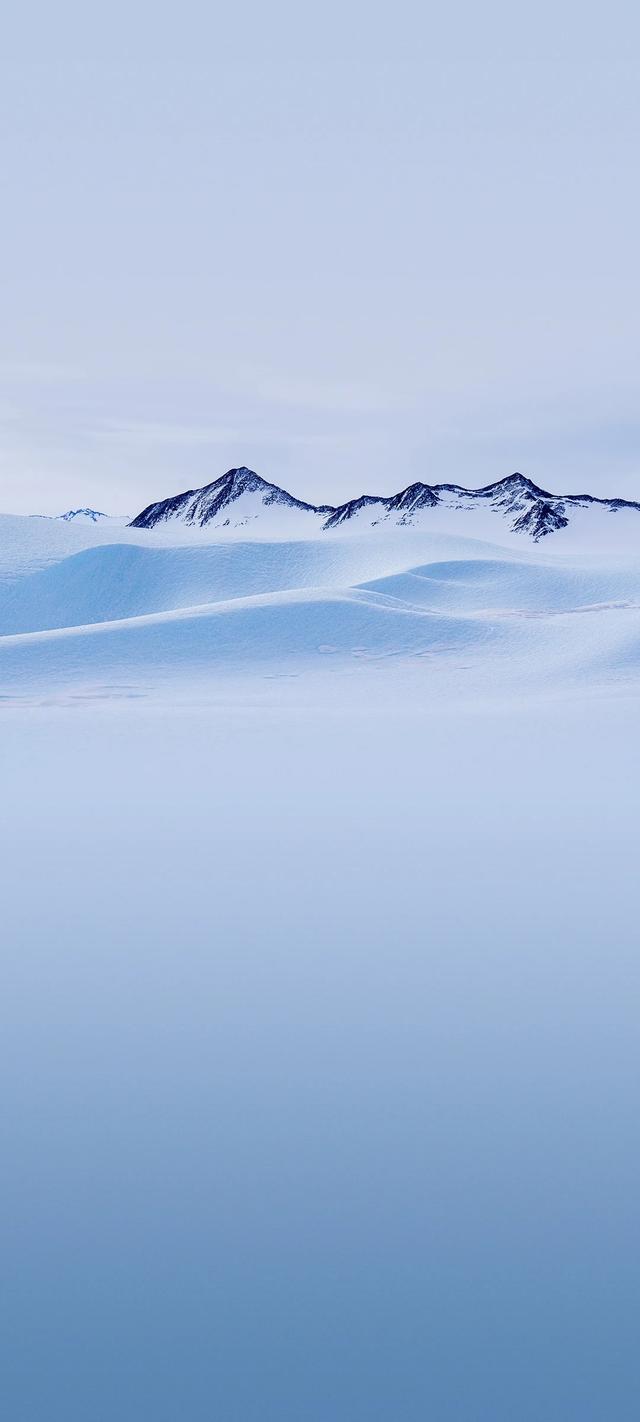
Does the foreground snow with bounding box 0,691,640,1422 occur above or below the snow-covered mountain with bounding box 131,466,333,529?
below

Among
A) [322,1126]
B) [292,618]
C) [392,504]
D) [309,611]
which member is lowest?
[322,1126]

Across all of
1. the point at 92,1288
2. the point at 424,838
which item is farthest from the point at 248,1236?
the point at 424,838

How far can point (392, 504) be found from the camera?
8906 cm

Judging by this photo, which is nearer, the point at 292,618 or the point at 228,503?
the point at 292,618

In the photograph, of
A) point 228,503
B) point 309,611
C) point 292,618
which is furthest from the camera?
point 228,503

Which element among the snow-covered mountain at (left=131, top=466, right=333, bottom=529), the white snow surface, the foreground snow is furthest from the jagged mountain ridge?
the foreground snow

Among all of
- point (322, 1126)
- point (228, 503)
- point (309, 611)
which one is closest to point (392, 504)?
point (228, 503)

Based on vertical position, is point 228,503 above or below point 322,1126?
above

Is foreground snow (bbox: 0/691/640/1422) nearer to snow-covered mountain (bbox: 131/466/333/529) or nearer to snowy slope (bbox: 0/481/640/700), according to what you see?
snowy slope (bbox: 0/481/640/700)

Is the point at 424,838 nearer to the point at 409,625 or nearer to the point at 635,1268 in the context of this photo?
the point at 635,1268

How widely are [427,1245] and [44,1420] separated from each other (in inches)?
46.3

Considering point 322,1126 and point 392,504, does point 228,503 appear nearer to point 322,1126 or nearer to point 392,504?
point 392,504

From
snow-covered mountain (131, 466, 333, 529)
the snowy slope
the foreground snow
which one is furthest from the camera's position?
snow-covered mountain (131, 466, 333, 529)

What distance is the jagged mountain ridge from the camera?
8444cm
